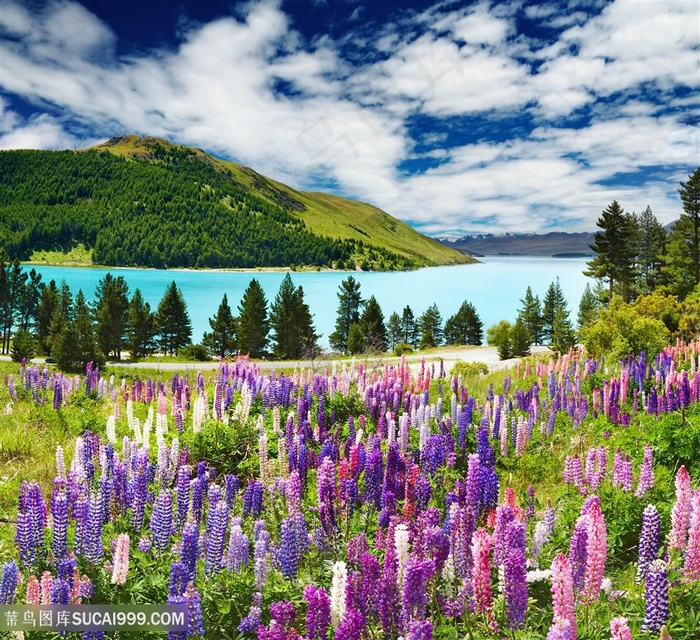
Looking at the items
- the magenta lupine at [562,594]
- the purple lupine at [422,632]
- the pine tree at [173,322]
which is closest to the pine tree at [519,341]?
the pine tree at [173,322]

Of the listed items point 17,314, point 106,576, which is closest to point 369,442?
point 106,576

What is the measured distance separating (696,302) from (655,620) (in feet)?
94.2

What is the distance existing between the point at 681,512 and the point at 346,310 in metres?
92.6

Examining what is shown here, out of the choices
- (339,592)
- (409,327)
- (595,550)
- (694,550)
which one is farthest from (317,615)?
(409,327)

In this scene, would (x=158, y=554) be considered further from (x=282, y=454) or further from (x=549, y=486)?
(x=549, y=486)

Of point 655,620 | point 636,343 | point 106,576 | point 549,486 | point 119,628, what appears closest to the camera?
point 655,620

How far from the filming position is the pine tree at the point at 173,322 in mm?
87625

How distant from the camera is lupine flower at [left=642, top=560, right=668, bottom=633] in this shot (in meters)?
3.12

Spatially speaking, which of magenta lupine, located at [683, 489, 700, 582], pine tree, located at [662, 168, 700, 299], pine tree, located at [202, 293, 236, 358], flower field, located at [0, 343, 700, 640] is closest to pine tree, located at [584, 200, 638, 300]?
pine tree, located at [662, 168, 700, 299]

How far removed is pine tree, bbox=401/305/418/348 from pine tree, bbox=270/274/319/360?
36649 millimetres

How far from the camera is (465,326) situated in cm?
10844

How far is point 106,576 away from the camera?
14.5 feet

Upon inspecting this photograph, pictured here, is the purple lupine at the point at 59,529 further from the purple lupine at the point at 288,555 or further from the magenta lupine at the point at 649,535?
the magenta lupine at the point at 649,535

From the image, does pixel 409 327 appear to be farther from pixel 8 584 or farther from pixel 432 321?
pixel 8 584
